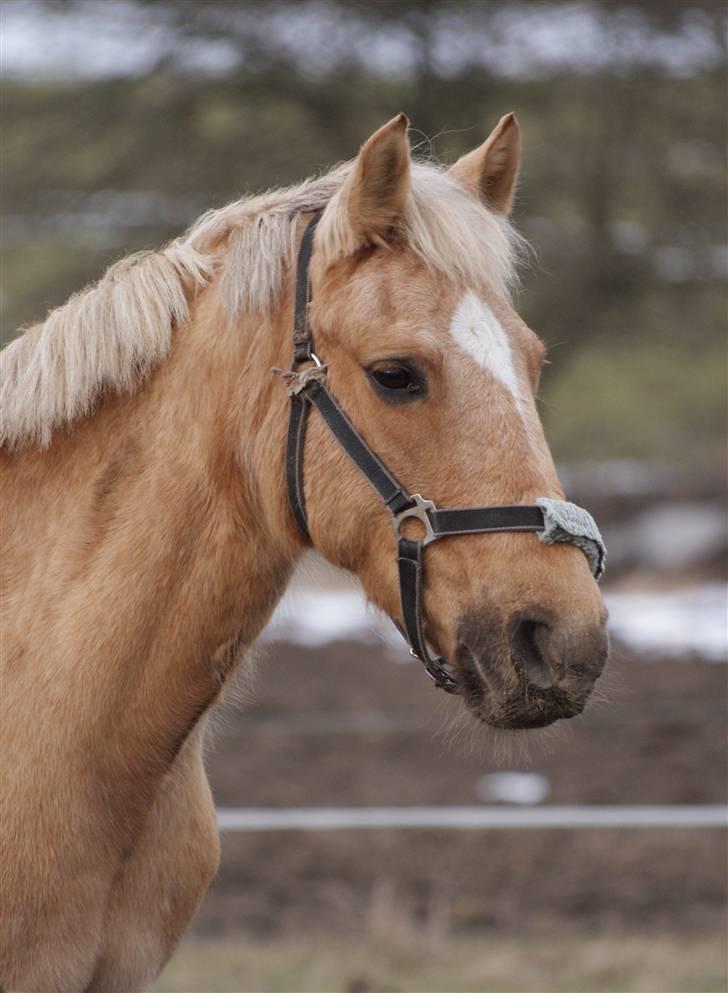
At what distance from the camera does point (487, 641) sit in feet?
7.85

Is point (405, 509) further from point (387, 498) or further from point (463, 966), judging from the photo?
point (463, 966)

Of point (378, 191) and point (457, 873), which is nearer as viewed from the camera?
point (378, 191)

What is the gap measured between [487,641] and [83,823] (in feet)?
3.05

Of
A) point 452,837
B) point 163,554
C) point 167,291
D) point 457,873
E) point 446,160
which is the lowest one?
point 452,837

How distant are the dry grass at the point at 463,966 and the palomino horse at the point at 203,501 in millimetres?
2380

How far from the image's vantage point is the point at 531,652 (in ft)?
7.77

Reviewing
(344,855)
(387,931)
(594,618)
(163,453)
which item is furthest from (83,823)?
(344,855)

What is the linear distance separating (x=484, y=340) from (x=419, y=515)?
1.22 ft

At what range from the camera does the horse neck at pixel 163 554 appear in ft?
8.73

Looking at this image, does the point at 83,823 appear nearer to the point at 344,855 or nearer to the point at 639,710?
the point at 344,855

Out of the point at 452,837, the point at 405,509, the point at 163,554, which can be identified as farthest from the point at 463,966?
the point at 405,509

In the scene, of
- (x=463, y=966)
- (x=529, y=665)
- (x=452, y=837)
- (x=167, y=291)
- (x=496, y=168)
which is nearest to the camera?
(x=529, y=665)

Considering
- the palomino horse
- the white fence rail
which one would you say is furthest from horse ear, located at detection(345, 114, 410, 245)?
the white fence rail

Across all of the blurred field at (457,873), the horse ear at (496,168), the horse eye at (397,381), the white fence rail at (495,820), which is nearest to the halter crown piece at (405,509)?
the horse eye at (397,381)
